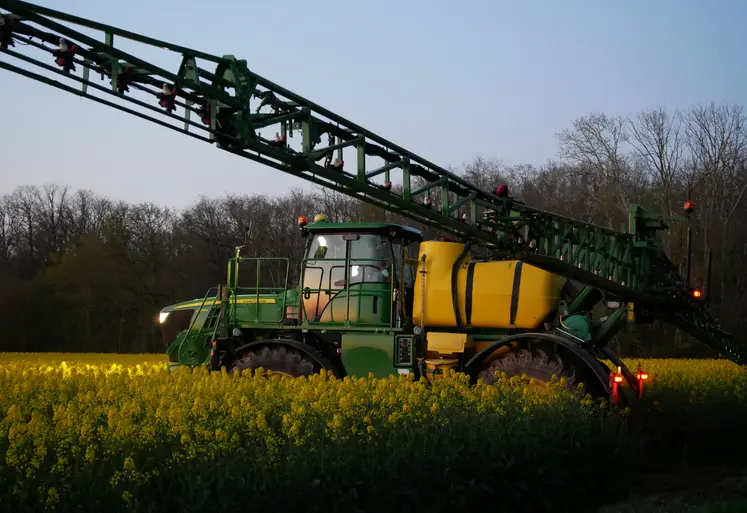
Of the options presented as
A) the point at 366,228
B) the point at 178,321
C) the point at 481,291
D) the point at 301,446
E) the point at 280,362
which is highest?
the point at 366,228

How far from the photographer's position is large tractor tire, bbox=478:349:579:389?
1095cm

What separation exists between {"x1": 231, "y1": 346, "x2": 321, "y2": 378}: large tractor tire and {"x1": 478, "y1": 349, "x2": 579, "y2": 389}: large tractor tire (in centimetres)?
261

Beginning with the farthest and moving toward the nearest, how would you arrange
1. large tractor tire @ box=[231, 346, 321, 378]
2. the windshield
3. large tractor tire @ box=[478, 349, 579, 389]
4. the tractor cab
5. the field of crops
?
the windshield, the tractor cab, large tractor tire @ box=[231, 346, 321, 378], large tractor tire @ box=[478, 349, 579, 389], the field of crops

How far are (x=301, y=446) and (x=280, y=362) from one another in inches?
219

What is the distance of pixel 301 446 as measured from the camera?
712 cm

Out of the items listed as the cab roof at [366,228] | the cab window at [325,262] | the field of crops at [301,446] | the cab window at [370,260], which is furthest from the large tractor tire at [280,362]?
the cab roof at [366,228]

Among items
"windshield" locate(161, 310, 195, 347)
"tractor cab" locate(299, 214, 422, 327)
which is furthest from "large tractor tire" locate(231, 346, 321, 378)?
"windshield" locate(161, 310, 195, 347)

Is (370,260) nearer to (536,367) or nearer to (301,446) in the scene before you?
(536,367)

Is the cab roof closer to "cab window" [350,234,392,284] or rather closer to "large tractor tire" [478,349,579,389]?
"cab window" [350,234,392,284]

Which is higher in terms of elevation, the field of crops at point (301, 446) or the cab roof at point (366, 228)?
the cab roof at point (366, 228)

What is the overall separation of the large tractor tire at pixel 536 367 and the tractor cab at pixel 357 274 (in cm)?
177

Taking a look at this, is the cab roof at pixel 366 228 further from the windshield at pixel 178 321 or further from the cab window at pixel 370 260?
the windshield at pixel 178 321

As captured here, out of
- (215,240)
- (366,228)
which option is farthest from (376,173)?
(215,240)

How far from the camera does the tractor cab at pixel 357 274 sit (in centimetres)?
1275
